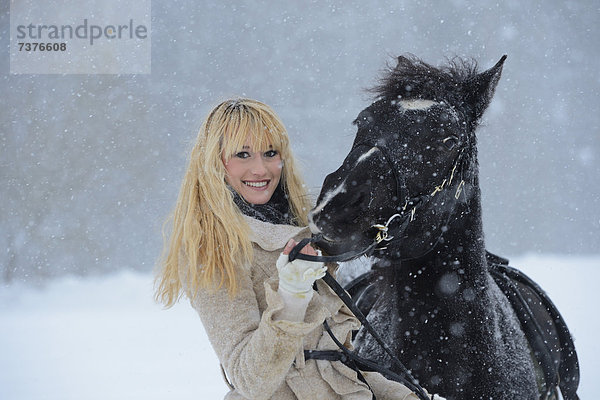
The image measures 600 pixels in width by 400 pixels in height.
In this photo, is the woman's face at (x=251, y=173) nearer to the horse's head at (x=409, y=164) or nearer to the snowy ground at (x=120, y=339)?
the horse's head at (x=409, y=164)

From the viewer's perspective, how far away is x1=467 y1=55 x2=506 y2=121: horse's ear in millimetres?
1891

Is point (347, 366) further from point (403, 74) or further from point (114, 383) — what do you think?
point (114, 383)

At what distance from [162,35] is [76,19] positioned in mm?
1415

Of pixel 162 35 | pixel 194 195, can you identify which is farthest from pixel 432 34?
pixel 194 195

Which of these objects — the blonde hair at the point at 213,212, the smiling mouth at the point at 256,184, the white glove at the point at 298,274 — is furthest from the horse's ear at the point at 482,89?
the white glove at the point at 298,274

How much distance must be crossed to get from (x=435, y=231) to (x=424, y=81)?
493 mm

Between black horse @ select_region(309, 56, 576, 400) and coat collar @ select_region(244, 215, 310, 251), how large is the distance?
6.2 inches

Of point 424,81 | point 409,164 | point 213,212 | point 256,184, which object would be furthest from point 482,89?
point 213,212

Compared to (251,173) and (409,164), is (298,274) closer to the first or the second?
(251,173)

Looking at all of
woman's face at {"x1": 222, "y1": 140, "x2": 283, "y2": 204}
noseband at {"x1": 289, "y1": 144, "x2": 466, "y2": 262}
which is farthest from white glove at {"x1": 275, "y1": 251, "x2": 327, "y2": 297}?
woman's face at {"x1": 222, "y1": 140, "x2": 283, "y2": 204}

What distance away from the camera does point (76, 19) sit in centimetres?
934

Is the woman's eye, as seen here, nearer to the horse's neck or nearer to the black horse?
the black horse

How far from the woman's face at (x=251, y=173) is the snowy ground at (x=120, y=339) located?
12.3 ft

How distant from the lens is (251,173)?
1.65 m
